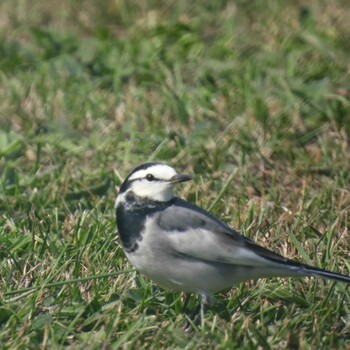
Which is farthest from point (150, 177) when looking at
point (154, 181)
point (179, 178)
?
point (179, 178)

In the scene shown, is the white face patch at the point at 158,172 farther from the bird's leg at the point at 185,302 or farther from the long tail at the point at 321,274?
the long tail at the point at 321,274

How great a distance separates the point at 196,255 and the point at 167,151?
2089mm

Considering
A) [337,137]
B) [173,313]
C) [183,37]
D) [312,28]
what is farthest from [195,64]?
[173,313]

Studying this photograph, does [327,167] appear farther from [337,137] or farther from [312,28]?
[312,28]

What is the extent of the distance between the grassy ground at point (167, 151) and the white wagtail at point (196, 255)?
0.18 metres

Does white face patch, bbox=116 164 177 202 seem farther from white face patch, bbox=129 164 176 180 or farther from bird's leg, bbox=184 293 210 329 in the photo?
bird's leg, bbox=184 293 210 329

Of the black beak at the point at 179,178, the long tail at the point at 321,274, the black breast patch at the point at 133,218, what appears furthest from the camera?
the black beak at the point at 179,178

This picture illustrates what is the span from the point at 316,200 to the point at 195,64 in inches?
91.1

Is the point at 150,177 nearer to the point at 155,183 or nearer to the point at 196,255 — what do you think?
the point at 155,183

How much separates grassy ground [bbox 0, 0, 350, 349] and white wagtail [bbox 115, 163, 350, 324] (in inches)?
6.9

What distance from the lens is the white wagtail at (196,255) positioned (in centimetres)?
482

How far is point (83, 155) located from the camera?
6922mm

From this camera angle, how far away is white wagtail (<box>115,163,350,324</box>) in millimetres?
4816

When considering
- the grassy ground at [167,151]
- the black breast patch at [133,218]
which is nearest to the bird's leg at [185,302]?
the grassy ground at [167,151]
